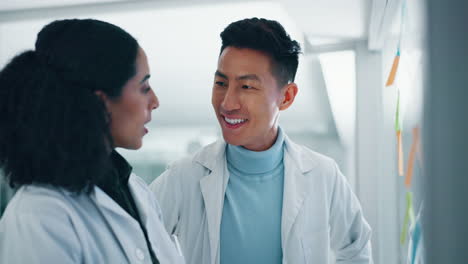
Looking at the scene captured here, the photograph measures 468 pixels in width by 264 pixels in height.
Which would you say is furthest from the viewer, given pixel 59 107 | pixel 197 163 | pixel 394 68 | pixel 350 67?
pixel 350 67

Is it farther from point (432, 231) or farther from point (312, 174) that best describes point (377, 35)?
point (432, 231)

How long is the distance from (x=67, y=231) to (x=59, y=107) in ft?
0.68

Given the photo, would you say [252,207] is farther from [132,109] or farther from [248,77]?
[132,109]

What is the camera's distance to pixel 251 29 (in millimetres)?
1291

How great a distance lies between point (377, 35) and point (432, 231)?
4.07 feet

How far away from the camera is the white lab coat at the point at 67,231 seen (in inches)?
26.7

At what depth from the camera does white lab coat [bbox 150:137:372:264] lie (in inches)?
48.7

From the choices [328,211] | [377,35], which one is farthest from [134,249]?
[377,35]

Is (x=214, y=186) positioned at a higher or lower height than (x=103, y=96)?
lower

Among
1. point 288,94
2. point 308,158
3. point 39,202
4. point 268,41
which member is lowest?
point 308,158

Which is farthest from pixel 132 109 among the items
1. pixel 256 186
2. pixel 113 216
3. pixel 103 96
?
pixel 256 186

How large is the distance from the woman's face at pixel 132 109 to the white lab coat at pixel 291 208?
435 millimetres

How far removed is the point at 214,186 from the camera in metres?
1.27

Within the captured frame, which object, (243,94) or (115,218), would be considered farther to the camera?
(243,94)
